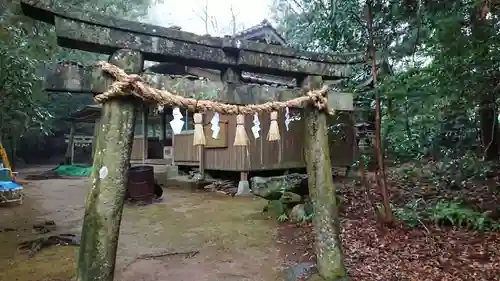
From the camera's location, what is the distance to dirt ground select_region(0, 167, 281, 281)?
4.60m

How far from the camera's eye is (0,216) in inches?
312

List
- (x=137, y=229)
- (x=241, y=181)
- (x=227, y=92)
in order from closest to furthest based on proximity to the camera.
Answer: (x=227, y=92) → (x=137, y=229) → (x=241, y=181)

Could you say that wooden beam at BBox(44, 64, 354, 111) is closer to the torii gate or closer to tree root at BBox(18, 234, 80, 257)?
the torii gate

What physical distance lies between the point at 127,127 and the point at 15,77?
617 cm

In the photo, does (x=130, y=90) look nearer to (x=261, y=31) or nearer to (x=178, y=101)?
(x=178, y=101)

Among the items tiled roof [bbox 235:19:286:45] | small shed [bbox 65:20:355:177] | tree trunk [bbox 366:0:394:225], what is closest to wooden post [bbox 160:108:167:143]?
small shed [bbox 65:20:355:177]

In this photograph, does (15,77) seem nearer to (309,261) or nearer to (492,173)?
(309,261)

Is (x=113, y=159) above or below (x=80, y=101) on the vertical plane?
below

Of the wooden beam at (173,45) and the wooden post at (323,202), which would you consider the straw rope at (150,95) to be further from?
the wooden post at (323,202)

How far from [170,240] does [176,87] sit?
3.96 m

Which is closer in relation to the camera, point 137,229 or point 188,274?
point 188,274

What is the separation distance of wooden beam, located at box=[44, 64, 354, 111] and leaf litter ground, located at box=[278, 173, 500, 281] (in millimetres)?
2197

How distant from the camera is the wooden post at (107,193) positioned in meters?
2.70

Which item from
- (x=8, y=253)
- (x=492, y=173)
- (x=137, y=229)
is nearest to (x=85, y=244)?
(x=8, y=253)
